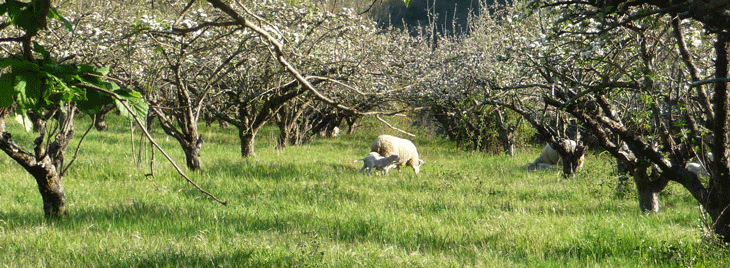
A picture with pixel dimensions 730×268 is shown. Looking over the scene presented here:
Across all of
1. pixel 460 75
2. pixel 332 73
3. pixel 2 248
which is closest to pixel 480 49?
pixel 460 75

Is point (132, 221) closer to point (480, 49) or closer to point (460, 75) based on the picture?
point (460, 75)

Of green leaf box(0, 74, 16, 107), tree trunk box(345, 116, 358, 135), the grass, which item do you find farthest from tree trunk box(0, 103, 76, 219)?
tree trunk box(345, 116, 358, 135)

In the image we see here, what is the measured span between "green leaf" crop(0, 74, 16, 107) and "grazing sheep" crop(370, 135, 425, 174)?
40.1 feet

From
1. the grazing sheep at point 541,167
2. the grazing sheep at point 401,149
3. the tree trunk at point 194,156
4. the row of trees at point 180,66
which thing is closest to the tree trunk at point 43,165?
the row of trees at point 180,66

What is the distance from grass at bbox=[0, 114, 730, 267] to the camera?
214 inches

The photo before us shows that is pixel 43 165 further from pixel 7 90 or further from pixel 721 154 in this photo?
pixel 721 154

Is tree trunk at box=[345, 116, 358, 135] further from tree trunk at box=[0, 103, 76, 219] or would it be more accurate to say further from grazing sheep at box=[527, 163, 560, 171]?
tree trunk at box=[0, 103, 76, 219]

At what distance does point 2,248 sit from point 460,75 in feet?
47.5

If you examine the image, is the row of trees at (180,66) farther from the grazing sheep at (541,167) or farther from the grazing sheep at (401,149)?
the grazing sheep at (541,167)

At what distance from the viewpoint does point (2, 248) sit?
5.54 meters

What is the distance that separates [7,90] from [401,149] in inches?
495

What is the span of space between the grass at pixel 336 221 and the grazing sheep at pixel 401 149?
128 centimetres

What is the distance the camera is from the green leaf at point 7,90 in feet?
5.74

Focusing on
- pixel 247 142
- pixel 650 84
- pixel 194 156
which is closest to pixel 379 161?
pixel 247 142
